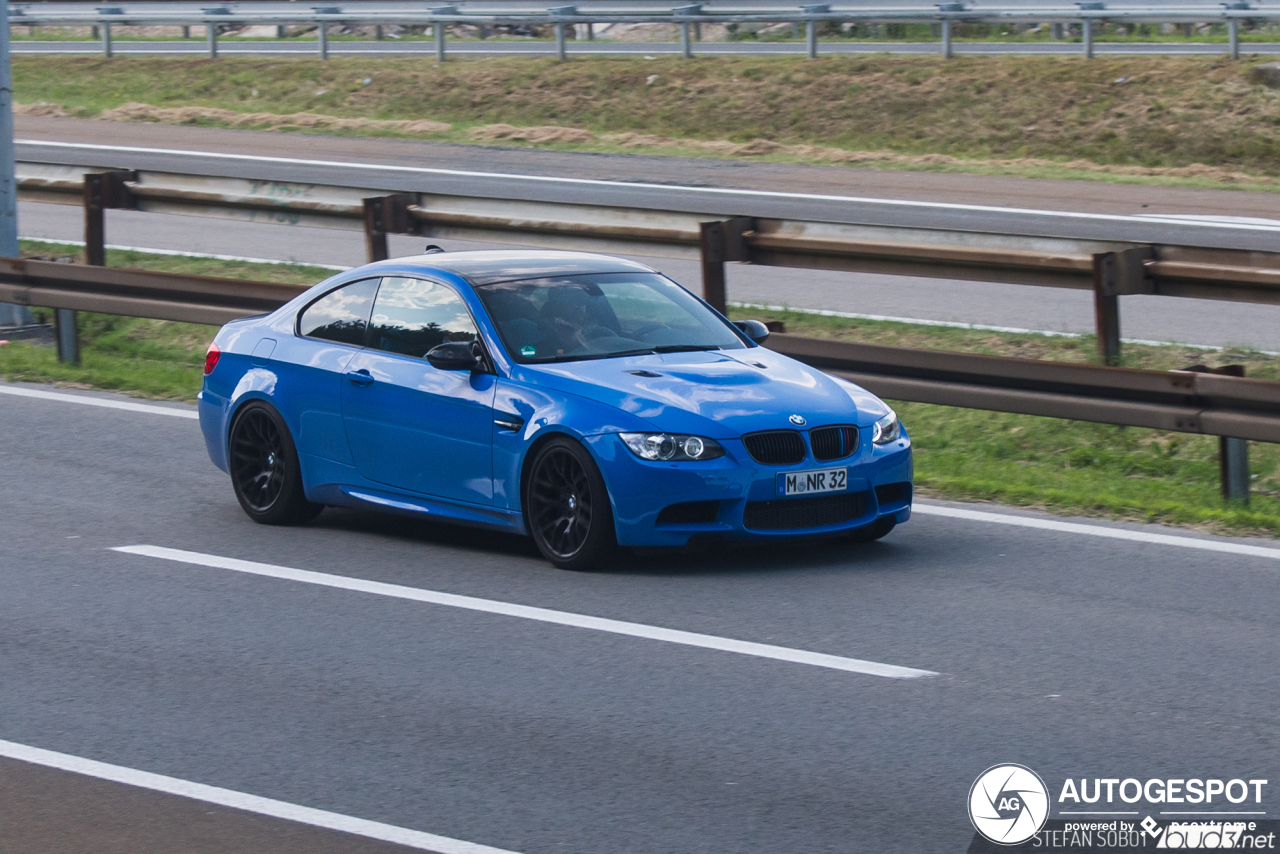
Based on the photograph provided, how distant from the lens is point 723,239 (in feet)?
40.5

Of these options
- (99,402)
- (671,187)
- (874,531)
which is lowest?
(874,531)

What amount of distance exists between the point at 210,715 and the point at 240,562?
8.21ft

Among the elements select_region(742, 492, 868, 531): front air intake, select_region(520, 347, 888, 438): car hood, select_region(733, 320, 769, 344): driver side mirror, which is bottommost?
select_region(742, 492, 868, 531): front air intake

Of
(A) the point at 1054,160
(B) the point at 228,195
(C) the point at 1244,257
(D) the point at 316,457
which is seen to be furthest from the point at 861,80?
(D) the point at 316,457

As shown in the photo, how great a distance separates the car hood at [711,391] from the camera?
8.30 metres

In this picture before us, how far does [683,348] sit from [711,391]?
701mm

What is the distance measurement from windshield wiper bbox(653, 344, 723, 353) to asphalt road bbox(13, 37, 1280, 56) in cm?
1830

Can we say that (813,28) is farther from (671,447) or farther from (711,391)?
(671,447)

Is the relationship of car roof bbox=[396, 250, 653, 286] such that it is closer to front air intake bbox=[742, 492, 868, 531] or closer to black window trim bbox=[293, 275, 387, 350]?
black window trim bbox=[293, 275, 387, 350]

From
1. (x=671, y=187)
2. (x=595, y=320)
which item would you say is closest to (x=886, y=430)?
(x=595, y=320)

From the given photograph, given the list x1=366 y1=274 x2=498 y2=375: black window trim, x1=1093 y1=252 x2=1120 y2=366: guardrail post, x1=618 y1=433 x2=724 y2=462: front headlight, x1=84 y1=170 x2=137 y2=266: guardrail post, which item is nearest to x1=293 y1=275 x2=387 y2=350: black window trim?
x1=366 y1=274 x2=498 y2=375: black window trim

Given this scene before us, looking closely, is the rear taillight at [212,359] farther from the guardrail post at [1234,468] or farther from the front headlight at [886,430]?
the guardrail post at [1234,468]

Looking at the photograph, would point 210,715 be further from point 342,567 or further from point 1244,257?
point 1244,257

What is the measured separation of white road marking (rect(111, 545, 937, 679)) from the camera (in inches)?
276
